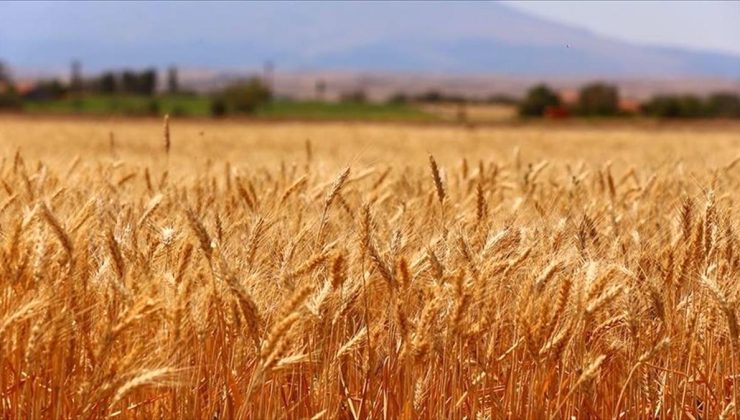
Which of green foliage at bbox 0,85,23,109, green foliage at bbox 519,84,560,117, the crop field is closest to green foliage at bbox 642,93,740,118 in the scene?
green foliage at bbox 519,84,560,117

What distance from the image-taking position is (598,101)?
6650 cm

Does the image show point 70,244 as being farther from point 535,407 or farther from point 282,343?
point 535,407

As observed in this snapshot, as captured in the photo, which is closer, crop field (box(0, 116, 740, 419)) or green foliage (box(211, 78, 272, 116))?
crop field (box(0, 116, 740, 419))

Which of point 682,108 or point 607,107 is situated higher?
point 682,108

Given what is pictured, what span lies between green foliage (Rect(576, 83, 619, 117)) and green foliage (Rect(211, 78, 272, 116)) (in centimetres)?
2320

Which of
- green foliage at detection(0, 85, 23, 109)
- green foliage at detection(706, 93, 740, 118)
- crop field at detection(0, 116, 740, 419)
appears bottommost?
green foliage at detection(0, 85, 23, 109)

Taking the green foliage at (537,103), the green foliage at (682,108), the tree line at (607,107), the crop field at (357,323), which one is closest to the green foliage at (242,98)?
the green foliage at (537,103)

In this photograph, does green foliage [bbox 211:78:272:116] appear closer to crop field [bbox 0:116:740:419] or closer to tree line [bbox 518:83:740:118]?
tree line [bbox 518:83:740:118]

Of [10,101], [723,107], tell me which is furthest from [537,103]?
[10,101]

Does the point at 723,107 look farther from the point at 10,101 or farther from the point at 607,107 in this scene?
the point at 10,101

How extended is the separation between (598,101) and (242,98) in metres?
25.6

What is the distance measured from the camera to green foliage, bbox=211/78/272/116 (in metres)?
67.7

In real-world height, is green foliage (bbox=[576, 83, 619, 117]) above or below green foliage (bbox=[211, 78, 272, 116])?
above

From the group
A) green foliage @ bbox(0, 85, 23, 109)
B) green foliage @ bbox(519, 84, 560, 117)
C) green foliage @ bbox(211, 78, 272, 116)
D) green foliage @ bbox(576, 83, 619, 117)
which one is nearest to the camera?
green foliage @ bbox(576, 83, 619, 117)
